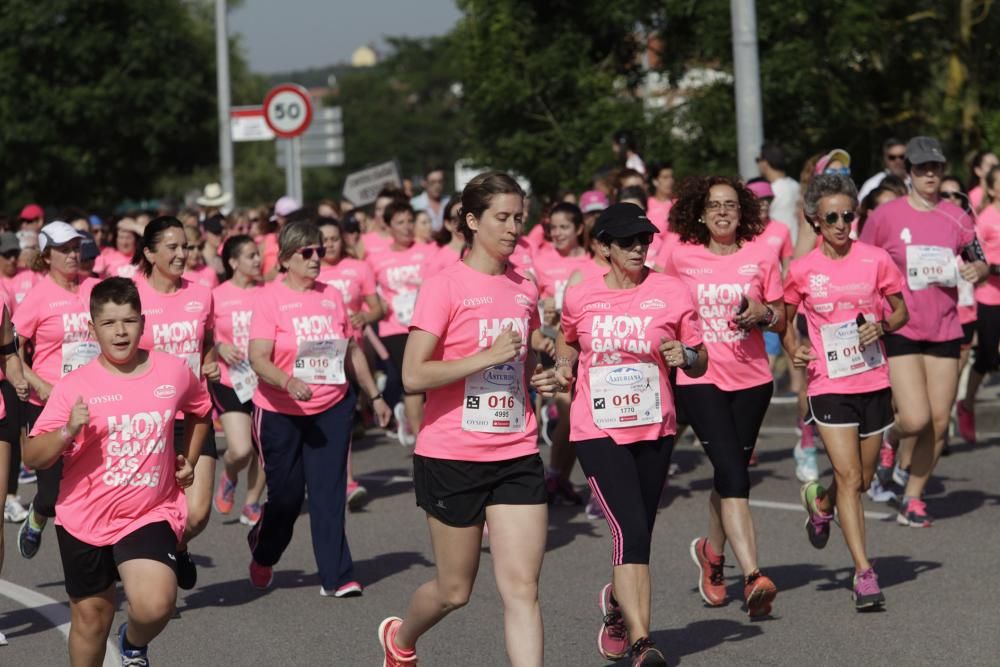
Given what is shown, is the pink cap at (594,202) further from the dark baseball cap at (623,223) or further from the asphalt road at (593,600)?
the dark baseball cap at (623,223)

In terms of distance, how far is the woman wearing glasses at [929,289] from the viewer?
1034 cm

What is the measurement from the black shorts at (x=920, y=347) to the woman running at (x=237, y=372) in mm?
3862

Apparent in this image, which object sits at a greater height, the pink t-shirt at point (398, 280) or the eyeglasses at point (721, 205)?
the eyeglasses at point (721, 205)

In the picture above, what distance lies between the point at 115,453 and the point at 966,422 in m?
8.61

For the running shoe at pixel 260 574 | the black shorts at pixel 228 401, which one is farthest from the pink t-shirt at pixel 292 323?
the black shorts at pixel 228 401

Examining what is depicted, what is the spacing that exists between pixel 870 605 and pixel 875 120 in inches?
662

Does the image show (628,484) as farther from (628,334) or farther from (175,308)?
(175,308)

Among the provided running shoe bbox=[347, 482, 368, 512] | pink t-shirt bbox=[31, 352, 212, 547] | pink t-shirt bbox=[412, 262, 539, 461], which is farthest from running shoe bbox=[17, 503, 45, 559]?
pink t-shirt bbox=[412, 262, 539, 461]

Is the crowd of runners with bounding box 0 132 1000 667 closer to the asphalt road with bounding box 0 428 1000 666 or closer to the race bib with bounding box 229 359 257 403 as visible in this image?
the race bib with bounding box 229 359 257 403

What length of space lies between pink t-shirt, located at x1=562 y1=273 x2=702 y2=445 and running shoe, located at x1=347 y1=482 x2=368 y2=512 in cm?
499

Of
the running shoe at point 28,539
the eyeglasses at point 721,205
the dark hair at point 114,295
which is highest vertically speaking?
the eyeglasses at point 721,205

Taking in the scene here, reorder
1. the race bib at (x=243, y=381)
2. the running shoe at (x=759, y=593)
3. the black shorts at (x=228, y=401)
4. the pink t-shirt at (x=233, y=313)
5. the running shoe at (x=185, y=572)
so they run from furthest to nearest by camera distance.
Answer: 1. the pink t-shirt at (x=233, y=313)
2. the black shorts at (x=228, y=401)
3. the race bib at (x=243, y=381)
4. the running shoe at (x=759, y=593)
5. the running shoe at (x=185, y=572)

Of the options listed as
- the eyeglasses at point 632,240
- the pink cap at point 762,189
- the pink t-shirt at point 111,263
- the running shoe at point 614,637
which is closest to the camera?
the eyeglasses at point 632,240

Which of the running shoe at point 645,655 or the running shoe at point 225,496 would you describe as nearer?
the running shoe at point 645,655
